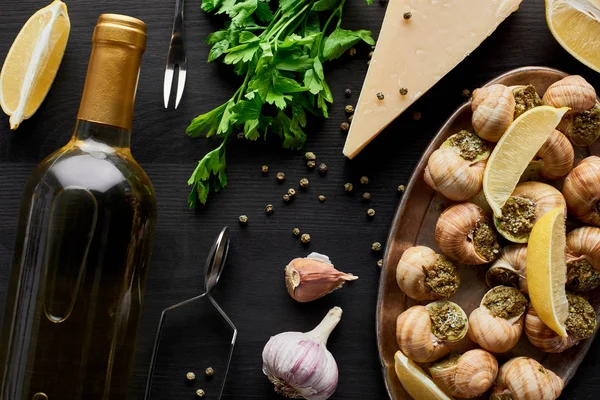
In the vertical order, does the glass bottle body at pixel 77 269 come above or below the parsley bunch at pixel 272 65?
below

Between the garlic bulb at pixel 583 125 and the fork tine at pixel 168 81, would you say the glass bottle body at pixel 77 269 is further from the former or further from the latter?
the garlic bulb at pixel 583 125

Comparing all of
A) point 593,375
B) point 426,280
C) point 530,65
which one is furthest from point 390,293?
point 530,65

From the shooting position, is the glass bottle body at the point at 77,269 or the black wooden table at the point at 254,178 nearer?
the glass bottle body at the point at 77,269

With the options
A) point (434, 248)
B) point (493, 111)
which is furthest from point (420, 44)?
point (434, 248)

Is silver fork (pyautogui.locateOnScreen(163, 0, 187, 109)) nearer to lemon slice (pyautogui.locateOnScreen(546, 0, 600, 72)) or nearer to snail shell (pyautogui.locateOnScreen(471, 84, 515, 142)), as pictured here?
snail shell (pyautogui.locateOnScreen(471, 84, 515, 142))

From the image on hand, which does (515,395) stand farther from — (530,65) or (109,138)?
(109,138)

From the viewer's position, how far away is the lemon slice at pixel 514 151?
3.82 feet

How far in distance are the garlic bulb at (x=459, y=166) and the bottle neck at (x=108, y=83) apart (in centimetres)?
56

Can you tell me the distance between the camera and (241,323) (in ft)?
4.35

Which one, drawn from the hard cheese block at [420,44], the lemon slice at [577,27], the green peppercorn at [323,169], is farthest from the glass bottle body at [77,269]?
the lemon slice at [577,27]

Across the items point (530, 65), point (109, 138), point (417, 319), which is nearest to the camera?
point (109, 138)

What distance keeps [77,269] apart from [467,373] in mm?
712

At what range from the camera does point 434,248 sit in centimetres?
128

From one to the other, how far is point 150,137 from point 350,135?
41 centimetres
